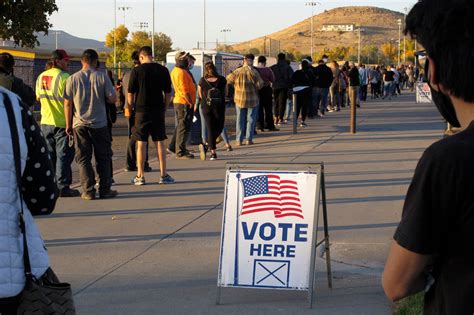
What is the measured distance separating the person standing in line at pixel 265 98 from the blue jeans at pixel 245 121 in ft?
7.76

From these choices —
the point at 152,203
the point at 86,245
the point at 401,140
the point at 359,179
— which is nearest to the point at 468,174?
the point at 86,245

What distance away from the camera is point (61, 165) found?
11.1 meters

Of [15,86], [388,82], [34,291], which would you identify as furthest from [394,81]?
[34,291]

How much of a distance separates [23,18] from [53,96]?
19.6 meters

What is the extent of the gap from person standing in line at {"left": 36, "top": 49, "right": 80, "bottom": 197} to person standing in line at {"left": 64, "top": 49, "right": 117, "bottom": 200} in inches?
11.4

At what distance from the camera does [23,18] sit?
29.5 metres

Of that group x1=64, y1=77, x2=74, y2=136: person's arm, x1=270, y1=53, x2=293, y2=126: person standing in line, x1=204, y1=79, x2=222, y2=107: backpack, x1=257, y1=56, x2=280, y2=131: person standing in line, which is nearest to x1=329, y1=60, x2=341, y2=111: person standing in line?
x1=270, y1=53, x2=293, y2=126: person standing in line

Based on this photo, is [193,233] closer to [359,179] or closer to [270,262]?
[270,262]

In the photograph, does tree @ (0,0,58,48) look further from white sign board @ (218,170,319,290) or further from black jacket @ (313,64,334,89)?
white sign board @ (218,170,319,290)

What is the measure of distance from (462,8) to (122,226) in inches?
289

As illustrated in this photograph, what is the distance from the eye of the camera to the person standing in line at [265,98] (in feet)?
65.6

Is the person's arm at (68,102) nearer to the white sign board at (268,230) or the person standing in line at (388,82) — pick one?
the white sign board at (268,230)

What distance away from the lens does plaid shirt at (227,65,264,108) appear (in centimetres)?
1725

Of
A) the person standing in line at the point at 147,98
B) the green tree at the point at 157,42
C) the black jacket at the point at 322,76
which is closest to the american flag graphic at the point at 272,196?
the person standing in line at the point at 147,98
